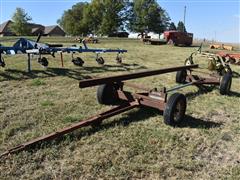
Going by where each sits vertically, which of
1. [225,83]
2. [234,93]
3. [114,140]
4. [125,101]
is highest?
[225,83]

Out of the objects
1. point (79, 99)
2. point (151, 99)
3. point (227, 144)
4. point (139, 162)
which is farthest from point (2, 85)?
point (227, 144)

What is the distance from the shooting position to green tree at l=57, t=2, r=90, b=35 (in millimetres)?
76125

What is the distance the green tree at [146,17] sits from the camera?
69.4 m

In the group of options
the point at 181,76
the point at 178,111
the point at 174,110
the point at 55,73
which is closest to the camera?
the point at 174,110

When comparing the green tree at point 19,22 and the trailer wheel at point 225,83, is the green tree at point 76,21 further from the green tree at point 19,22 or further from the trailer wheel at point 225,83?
the trailer wheel at point 225,83

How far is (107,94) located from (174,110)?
5.85 feet

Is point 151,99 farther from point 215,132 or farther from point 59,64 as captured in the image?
point 59,64

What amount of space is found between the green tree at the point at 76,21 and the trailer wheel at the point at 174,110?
7041cm

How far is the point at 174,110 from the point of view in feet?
19.0

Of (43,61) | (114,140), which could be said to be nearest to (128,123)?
(114,140)

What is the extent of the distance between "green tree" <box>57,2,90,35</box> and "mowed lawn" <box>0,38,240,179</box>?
69096 millimetres

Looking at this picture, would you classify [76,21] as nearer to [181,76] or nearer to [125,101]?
[181,76]

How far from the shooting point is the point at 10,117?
5852mm

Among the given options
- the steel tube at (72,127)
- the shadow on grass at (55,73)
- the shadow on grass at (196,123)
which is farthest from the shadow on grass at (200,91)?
the shadow on grass at (55,73)
